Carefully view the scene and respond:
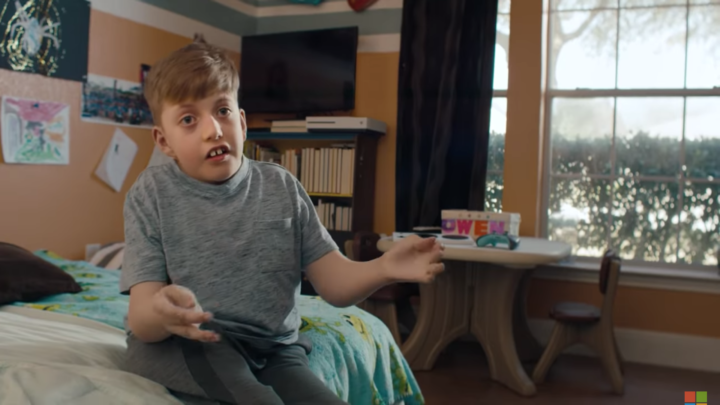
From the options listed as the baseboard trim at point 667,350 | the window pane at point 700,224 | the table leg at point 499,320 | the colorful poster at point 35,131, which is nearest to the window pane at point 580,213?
the window pane at point 700,224

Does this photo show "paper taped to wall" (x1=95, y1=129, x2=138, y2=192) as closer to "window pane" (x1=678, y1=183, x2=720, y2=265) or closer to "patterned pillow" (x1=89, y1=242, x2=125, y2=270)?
"patterned pillow" (x1=89, y1=242, x2=125, y2=270)

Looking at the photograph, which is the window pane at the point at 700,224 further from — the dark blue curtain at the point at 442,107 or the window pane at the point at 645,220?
the dark blue curtain at the point at 442,107

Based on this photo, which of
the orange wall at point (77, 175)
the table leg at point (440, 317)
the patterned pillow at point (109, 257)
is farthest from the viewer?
the table leg at point (440, 317)

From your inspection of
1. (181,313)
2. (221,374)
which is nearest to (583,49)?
(221,374)

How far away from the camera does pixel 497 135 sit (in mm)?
4602

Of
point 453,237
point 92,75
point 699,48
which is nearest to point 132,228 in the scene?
point 453,237

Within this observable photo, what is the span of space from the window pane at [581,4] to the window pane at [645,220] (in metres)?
1.09

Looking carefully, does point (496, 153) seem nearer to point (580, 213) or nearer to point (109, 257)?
point (580, 213)

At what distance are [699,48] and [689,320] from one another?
1615 millimetres

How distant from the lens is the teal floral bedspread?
1.60 m

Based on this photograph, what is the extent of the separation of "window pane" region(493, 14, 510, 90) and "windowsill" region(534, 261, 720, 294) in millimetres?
1250

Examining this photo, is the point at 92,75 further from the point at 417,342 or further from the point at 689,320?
the point at 689,320

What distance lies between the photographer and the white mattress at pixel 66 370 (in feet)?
3.81

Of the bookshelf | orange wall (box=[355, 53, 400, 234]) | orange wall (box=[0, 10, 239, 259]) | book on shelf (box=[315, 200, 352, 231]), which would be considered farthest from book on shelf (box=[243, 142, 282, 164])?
orange wall (box=[0, 10, 239, 259])
